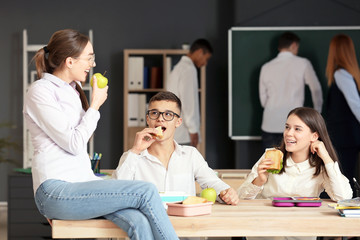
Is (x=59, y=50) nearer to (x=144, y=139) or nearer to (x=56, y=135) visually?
(x=56, y=135)

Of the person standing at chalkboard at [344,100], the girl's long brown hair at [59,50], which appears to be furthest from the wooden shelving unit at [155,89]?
the girl's long brown hair at [59,50]

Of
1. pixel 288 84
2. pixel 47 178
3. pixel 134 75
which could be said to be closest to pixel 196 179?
pixel 47 178

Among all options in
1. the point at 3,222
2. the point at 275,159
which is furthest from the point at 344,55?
the point at 3,222

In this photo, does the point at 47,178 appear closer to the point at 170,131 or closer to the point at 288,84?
the point at 170,131

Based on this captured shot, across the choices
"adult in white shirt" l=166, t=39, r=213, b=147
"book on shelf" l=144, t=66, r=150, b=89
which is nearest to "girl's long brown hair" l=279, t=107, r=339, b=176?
"adult in white shirt" l=166, t=39, r=213, b=147

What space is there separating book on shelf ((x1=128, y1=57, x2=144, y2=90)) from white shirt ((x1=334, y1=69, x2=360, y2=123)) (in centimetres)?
241

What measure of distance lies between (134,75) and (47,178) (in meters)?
4.62

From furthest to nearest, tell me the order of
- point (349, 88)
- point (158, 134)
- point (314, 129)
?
point (349, 88), point (314, 129), point (158, 134)

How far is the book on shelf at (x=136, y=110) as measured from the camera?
6.81m

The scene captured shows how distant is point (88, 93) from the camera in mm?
7070

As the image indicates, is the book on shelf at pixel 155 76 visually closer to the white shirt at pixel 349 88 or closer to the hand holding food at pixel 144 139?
→ the white shirt at pixel 349 88

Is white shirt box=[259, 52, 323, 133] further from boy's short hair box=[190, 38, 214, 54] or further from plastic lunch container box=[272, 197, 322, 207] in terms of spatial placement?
plastic lunch container box=[272, 197, 322, 207]

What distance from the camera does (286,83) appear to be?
19.9ft

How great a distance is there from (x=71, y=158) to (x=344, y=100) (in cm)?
353
